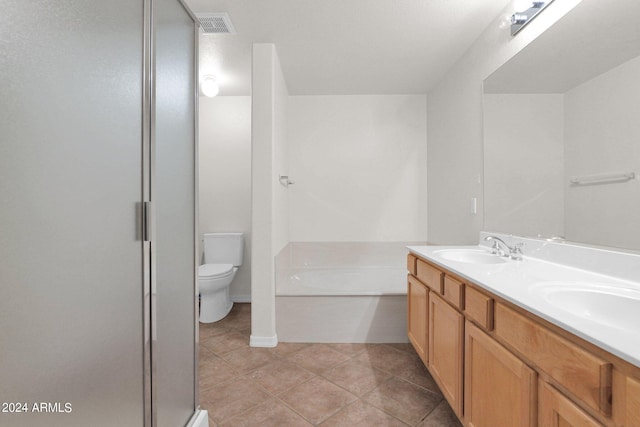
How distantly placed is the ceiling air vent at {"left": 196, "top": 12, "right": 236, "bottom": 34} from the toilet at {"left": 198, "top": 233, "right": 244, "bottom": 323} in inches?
78.3

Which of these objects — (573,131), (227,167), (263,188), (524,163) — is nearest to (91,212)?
(263,188)

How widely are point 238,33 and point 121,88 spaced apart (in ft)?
5.57

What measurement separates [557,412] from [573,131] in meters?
1.28

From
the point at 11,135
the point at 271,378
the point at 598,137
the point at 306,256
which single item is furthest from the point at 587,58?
the point at 306,256

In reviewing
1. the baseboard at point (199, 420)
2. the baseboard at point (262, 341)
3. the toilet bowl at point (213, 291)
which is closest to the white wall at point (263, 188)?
the baseboard at point (262, 341)

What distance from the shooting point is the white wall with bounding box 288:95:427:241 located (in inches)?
132

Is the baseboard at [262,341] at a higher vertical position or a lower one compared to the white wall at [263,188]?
lower

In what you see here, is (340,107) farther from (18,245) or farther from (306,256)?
(18,245)

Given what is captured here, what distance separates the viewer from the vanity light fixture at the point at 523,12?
A: 1625 millimetres

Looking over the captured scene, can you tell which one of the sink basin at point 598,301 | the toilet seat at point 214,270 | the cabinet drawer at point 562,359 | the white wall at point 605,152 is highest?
the white wall at point 605,152

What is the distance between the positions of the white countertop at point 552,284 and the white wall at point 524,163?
0.85 feet

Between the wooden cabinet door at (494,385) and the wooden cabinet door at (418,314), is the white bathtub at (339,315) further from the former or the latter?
the wooden cabinet door at (494,385)

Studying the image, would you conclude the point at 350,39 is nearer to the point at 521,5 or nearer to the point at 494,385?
the point at 521,5

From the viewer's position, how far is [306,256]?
3.38 metres
